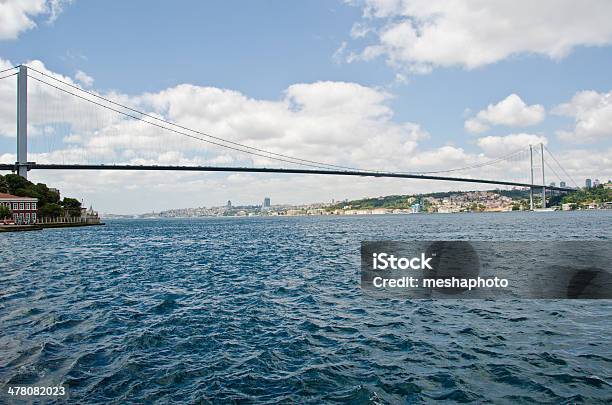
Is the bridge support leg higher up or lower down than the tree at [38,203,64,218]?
higher up

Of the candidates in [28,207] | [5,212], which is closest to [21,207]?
[28,207]

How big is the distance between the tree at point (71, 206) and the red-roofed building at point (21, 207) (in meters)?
18.0

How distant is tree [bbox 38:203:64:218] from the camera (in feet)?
229

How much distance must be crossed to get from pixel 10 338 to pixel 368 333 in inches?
302

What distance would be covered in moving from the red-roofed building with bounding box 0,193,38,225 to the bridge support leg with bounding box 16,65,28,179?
4520 mm

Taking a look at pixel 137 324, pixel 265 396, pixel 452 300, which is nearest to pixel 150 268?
pixel 137 324

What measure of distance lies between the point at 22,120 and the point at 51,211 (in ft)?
54.4

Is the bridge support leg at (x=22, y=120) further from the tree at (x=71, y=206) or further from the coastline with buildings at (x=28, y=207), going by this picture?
the tree at (x=71, y=206)

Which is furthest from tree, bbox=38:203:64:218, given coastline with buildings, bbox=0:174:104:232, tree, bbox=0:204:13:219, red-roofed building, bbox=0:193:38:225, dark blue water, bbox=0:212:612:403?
dark blue water, bbox=0:212:612:403

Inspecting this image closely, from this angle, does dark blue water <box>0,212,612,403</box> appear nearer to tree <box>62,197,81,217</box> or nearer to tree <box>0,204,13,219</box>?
A: tree <box>0,204,13,219</box>

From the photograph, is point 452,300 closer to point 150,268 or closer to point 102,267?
point 150,268

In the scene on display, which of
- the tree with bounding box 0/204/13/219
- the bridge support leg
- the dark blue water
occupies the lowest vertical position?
the dark blue water

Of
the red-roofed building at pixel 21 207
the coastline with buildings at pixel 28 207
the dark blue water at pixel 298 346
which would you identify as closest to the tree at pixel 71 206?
the coastline with buildings at pixel 28 207

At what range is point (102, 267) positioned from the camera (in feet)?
69.6
